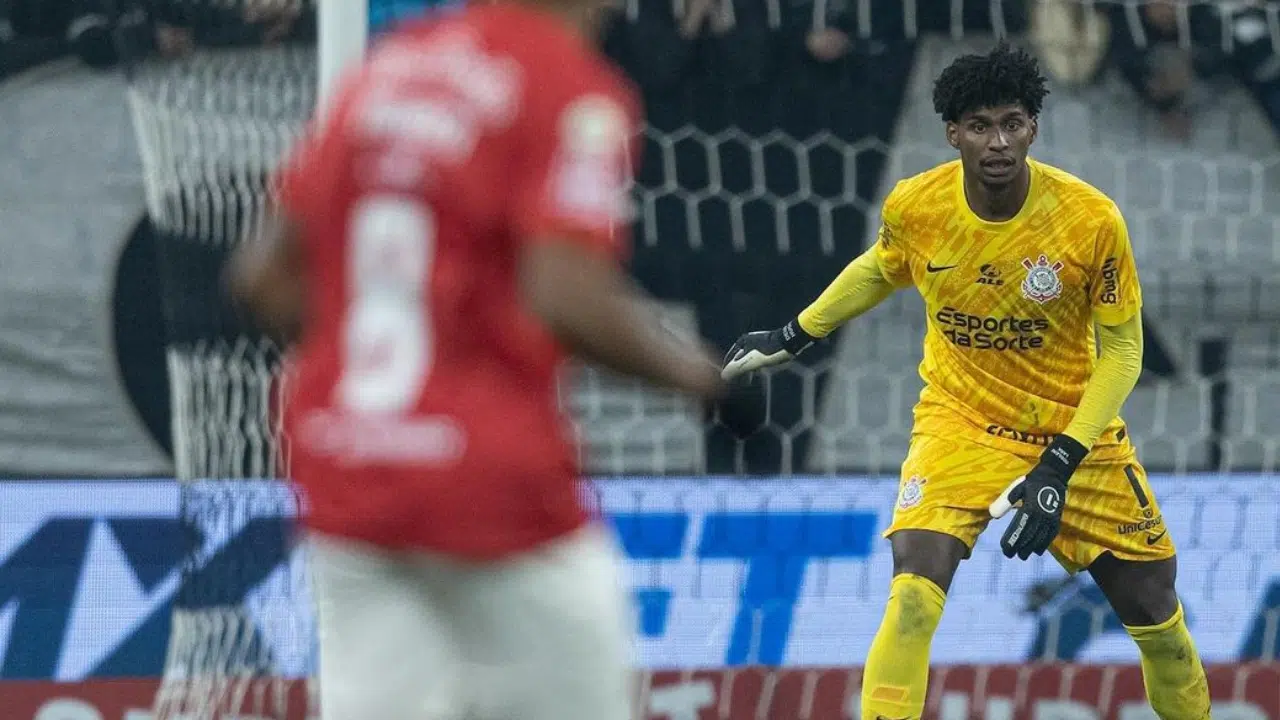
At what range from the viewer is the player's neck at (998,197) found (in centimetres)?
491

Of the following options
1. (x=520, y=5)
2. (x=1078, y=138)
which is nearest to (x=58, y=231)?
(x=1078, y=138)

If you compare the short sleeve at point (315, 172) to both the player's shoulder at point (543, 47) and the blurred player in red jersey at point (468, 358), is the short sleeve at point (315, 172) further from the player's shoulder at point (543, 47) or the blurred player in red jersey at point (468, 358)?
the player's shoulder at point (543, 47)

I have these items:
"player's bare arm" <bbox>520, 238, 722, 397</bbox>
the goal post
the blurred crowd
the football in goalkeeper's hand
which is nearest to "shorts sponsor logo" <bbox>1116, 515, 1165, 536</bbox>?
the goal post

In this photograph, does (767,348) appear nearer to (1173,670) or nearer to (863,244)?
(1173,670)

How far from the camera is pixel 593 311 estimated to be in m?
2.32

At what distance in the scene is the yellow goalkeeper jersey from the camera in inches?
191

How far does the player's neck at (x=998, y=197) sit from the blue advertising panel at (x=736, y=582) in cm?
172

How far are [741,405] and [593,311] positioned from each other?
0.36 metres

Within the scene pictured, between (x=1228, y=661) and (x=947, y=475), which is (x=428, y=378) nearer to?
(x=947, y=475)

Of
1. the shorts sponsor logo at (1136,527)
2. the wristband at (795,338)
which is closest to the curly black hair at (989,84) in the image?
the wristband at (795,338)

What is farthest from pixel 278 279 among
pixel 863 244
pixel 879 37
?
pixel 879 37

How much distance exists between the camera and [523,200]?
235 cm

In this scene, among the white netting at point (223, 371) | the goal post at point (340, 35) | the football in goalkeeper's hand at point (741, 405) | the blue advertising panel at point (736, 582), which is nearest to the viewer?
the football in goalkeeper's hand at point (741, 405)

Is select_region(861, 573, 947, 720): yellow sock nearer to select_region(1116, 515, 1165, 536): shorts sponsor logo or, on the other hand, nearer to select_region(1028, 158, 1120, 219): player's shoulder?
select_region(1116, 515, 1165, 536): shorts sponsor logo
